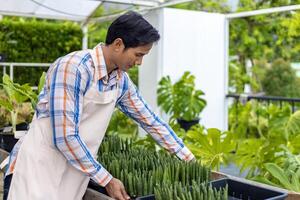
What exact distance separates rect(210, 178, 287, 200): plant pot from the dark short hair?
0.64 meters

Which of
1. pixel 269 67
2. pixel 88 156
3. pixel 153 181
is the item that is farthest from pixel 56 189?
pixel 269 67

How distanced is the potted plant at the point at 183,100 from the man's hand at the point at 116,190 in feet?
11.8

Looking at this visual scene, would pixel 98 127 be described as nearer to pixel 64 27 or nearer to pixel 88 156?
pixel 88 156

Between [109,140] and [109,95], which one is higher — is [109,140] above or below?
below

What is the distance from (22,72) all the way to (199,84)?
3037 millimetres

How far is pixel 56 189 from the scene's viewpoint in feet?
5.02

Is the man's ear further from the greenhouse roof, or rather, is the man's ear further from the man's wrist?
the greenhouse roof

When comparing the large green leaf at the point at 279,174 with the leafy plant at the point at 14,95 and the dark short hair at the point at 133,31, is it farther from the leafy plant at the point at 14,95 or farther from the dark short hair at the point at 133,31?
the leafy plant at the point at 14,95

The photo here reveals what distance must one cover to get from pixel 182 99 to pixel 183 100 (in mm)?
18

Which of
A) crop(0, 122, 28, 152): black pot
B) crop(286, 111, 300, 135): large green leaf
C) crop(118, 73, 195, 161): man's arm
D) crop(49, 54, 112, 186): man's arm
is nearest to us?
crop(49, 54, 112, 186): man's arm

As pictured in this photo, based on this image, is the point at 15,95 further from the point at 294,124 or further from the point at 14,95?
the point at 294,124

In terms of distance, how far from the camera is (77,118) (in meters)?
1.45

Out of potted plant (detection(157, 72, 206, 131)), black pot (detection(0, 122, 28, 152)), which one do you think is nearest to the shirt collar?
black pot (detection(0, 122, 28, 152))

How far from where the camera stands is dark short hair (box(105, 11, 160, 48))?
1.47 m
